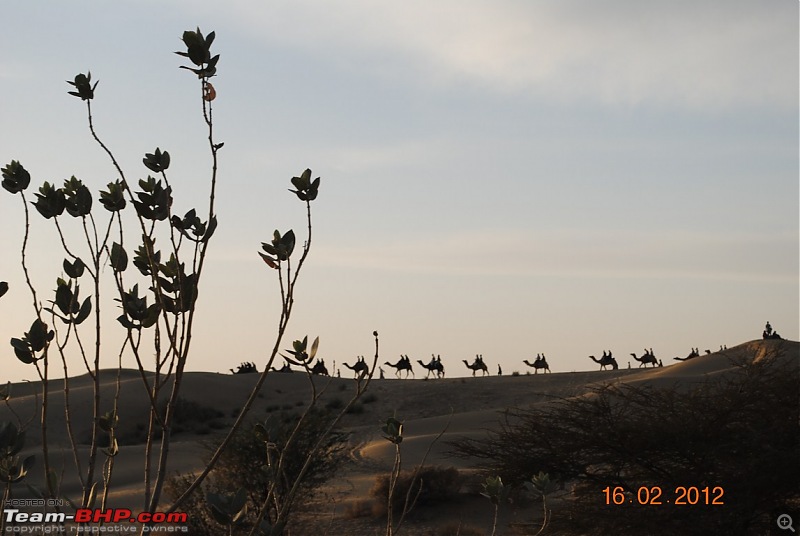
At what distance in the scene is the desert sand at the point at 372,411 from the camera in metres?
23.0

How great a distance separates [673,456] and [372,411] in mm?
35948

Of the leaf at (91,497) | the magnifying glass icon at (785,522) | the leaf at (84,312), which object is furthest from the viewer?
the magnifying glass icon at (785,522)

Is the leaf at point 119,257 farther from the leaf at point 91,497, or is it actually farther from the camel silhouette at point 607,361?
the camel silhouette at point 607,361

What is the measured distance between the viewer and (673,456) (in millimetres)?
14164

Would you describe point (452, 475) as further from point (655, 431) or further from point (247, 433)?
point (655, 431)

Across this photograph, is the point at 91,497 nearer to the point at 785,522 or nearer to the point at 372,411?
the point at 785,522

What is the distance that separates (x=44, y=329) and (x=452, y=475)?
65.0ft

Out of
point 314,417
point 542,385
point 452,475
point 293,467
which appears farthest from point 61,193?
point 542,385
